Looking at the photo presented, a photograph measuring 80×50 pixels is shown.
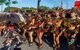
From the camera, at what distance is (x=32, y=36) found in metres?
16.7

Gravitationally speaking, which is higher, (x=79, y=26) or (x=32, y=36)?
(x=79, y=26)

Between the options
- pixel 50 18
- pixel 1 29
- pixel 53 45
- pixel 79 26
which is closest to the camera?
pixel 79 26

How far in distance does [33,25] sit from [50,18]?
2.94 feet

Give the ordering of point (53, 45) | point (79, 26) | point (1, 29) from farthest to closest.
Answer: point (1, 29) → point (53, 45) → point (79, 26)

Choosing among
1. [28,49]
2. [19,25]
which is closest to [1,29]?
[19,25]

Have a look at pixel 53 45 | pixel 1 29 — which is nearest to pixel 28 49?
pixel 53 45

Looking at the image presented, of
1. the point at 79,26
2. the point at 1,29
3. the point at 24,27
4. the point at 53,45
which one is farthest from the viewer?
the point at 1,29

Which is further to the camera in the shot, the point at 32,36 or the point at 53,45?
the point at 32,36

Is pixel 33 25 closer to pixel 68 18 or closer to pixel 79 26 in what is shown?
pixel 68 18

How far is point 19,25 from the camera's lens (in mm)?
18016

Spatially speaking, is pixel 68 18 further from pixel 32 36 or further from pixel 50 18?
pixel 32 36

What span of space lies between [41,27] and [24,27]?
1.74 m

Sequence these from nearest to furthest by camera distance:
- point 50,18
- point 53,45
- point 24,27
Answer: point 53,45 < point 50,18 < point 24,27

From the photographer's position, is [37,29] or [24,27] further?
[24,27]
